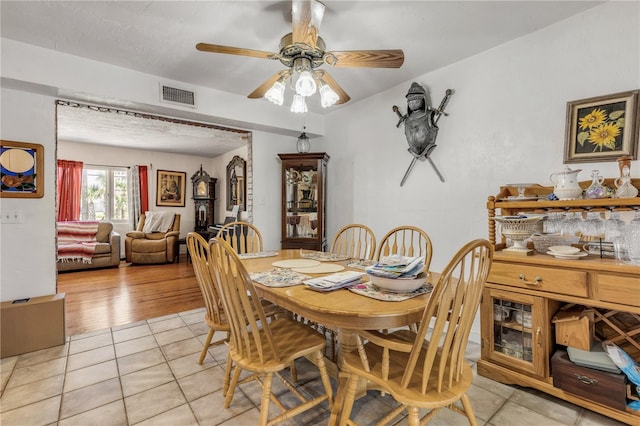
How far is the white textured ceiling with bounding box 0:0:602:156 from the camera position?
6.09ft

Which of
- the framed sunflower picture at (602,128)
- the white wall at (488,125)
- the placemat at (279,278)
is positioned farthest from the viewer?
the white wall at (488,125)

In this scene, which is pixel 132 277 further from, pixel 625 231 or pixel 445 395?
pixel 625 231

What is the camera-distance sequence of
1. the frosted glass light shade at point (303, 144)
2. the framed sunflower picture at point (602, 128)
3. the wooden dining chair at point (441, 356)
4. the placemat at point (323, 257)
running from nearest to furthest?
1. the wooden dining chair at point (441, 356)
2. the framed sunflower picture at point (602, 128)
3. the placemat at point (323, 257)
4. the frosted glass light shade at point (303, 144)

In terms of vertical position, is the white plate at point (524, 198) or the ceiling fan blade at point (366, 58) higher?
the ceiling fan blade at point (366, 58)

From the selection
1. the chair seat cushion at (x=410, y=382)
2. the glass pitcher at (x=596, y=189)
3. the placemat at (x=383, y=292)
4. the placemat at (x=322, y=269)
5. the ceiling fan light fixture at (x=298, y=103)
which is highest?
the ceiling fan light fixture at (x=298, y=103)

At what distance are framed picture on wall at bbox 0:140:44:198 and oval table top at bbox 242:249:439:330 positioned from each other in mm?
2402

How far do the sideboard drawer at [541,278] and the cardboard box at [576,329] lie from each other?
0.56 ft

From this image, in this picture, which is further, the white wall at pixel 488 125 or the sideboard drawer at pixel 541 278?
the white wall at pixel 488 125

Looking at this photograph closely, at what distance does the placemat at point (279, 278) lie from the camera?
1.53 m

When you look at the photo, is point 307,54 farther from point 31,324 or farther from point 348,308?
point 31,324

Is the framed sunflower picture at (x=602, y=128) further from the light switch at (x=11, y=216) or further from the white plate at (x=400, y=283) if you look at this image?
the light switch at (x=11, y=216)

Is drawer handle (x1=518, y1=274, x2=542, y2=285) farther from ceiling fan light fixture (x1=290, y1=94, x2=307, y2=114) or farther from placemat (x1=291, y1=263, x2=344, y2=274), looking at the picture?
ceiling fan light fixture (x1=290, y1=94, x2=307, y2=114)

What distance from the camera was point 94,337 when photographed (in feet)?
8.47

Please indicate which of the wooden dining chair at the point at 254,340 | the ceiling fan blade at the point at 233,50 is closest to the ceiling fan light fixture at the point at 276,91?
the ceiling fan blade at the point at 233,50
